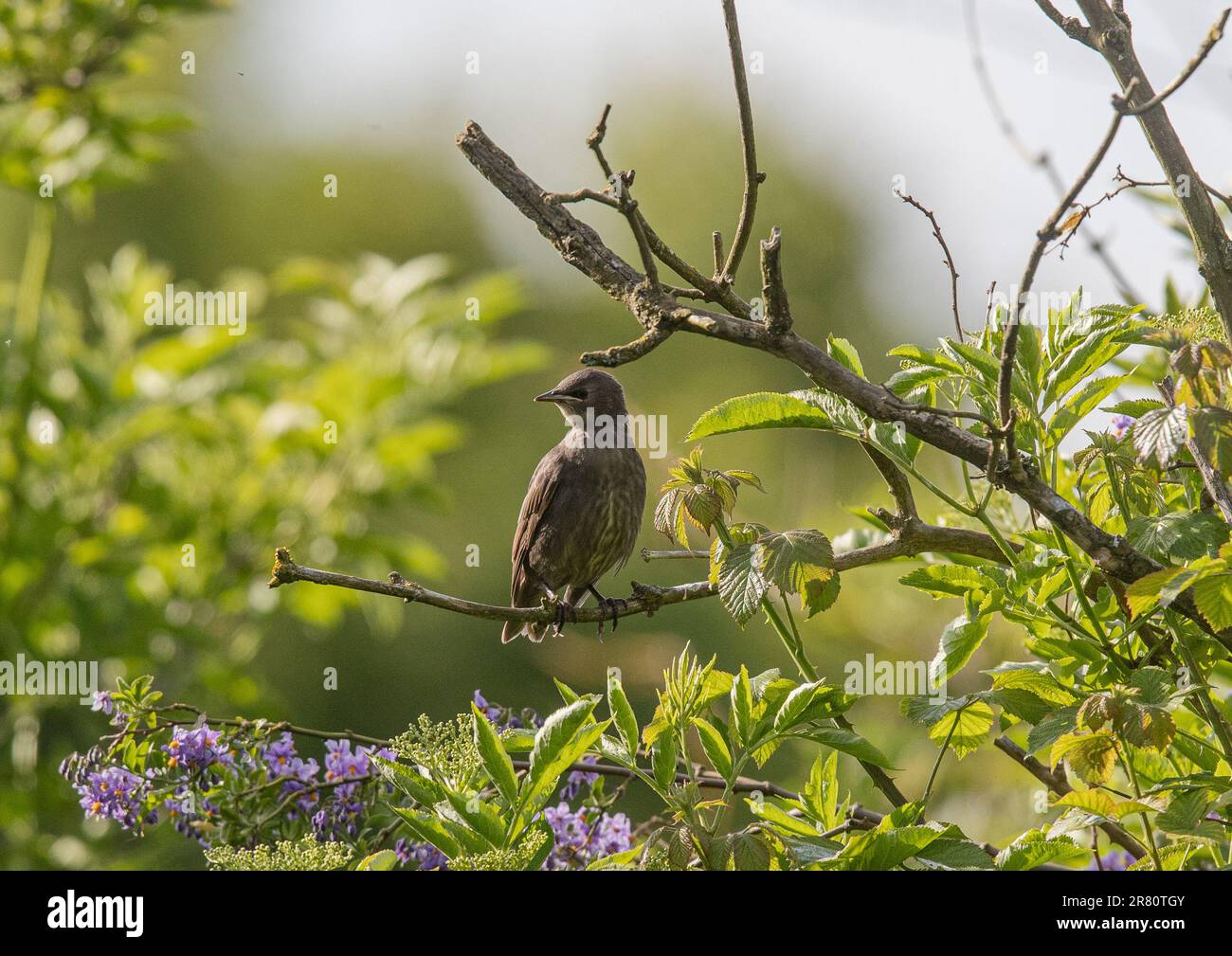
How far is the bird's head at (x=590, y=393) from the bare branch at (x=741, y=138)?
2952 millimetres

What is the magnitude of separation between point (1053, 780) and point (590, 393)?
9.89ft

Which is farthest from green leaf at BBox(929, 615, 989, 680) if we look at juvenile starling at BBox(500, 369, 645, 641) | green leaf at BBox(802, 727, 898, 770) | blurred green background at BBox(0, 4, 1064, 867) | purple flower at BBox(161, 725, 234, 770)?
juvenile starling at BBox(500, 369, 645, 641)

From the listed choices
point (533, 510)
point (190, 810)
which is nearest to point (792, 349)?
point (190, 810)

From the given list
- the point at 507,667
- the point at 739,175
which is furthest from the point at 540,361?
the point at 739,175

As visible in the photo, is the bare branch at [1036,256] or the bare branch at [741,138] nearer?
the bare branch at [1036,256]

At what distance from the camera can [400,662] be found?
10.0 metres

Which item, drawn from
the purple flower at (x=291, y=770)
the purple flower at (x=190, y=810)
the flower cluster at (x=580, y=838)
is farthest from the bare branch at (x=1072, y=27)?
the purple flower at (x=190, y=810)

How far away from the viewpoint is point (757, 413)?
174 centimetres

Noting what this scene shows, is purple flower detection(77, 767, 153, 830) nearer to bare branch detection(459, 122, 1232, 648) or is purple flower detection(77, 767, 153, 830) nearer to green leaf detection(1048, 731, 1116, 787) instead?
bare branch detection(459, 122, 1232, 648)

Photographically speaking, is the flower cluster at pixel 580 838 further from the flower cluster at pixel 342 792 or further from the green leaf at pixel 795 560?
the green leaf at pixel 795 560

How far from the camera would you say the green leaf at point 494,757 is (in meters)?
1.61

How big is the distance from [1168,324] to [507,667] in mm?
8306

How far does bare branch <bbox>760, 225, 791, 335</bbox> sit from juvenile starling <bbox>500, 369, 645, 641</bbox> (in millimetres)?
2872
